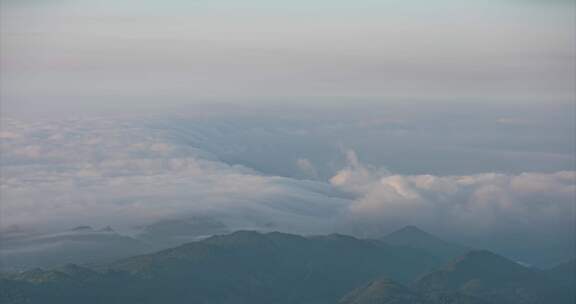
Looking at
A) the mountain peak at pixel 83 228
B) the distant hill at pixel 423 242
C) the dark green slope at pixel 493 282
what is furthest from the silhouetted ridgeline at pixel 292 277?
the mountain peak at pixel 83 228

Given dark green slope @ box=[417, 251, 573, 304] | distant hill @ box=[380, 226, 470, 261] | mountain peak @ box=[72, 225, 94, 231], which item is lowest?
dark green slope @ box=[417, 251, 573, 304]

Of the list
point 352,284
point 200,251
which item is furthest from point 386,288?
point 200,251

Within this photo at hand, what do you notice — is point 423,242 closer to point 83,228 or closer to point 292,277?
point 292,277

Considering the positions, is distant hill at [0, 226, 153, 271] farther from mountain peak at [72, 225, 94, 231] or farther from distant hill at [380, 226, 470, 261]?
distant hill at [380, 226, 470, 261]

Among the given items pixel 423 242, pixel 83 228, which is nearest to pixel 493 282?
pixel 423 242

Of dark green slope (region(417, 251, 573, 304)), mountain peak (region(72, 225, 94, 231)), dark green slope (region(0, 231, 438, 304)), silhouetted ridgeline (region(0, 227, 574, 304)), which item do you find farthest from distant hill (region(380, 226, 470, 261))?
mountain peak (region(72, 225, 94, 231))

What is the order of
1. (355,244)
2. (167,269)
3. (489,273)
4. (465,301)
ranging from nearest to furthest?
(465,301)
(167,269)
(489,273)
(355,244)

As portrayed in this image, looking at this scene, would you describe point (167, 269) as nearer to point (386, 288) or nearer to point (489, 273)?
point (386, 288)

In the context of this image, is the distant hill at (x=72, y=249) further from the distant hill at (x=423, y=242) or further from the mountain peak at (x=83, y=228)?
the distant hill at (x=423, y=242)
